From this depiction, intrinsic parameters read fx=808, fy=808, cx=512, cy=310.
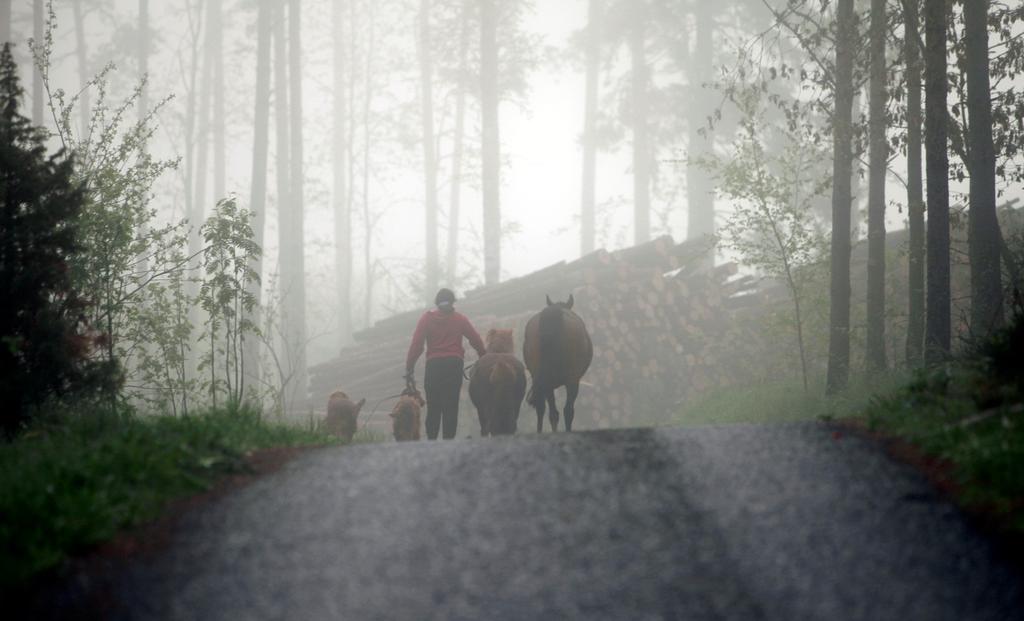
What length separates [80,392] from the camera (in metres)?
7.55

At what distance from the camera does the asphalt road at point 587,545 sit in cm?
385

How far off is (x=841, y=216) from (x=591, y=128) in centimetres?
1976

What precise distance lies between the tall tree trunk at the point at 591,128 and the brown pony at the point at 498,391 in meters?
20.6

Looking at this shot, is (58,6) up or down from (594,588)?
up

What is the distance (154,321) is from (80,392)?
167 inches

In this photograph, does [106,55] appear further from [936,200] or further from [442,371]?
[936,200]

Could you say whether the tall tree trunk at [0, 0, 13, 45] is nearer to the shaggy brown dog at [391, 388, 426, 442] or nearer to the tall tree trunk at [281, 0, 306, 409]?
the tall tree trunk at [281, 0, 306, 409]

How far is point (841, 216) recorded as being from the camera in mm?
11867

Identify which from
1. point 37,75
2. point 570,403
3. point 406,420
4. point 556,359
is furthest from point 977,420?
point 37,75

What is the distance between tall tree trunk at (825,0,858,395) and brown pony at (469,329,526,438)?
4.81 m

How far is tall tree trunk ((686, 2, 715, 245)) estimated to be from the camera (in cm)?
2528

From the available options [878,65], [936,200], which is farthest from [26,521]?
[878,65]

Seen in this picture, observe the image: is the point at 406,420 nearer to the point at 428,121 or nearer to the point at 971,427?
the point at 971,427

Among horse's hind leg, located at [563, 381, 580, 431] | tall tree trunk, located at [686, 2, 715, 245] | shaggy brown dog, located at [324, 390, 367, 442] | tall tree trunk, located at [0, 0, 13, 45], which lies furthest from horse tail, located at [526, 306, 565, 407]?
tall tree trunk, located at [0, 0, 13, 45]
